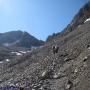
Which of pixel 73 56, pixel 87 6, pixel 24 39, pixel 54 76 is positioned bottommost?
pixel 54 76

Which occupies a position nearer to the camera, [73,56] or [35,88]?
[35,88]

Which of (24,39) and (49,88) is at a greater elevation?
(24,39)

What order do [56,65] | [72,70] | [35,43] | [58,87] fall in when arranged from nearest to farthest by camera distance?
[58,87]
[72,70]
[56,65]
[35,43]

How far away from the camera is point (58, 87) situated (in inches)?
869

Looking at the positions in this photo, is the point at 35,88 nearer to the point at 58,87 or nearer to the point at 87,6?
the point at 58,87

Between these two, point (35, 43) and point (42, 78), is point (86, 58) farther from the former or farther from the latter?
point (35, 43)

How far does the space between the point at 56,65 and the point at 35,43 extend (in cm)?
15072

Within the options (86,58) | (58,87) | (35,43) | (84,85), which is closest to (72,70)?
(86,58)

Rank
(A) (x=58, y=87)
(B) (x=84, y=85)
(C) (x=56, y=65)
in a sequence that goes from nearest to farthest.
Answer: (B) (x=84, y=85) < (A) (x=58, y=87) < (C) (x=56, y=65)

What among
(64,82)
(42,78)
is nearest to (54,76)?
(42,78)

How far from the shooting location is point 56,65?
30.2 m

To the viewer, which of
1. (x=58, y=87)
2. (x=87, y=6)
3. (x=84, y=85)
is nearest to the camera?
(x=84, y=85)

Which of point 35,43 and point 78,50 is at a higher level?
point 35,43

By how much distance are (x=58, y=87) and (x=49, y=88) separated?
0.76 meters
